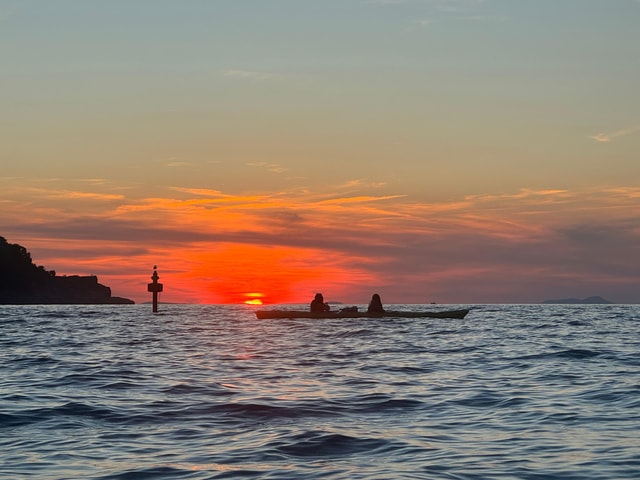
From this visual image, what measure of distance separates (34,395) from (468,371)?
12.9m

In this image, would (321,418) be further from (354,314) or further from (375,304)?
(375,304)

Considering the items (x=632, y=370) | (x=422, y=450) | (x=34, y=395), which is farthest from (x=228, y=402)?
(x=632, y=370)

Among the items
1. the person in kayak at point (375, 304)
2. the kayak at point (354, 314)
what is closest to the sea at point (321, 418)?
the kayak at point (354, 314)

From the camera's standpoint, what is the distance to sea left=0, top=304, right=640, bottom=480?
37.1 feet

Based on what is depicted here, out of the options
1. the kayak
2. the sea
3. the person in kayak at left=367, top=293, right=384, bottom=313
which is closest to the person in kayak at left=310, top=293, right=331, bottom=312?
the kayak

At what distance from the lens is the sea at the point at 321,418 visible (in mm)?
11312

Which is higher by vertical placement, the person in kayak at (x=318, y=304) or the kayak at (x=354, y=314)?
the person in kayak at (x=318, y=304)

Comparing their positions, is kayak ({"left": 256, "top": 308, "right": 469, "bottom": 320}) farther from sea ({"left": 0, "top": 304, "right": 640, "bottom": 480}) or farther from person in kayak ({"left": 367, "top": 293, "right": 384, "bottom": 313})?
sea ({"left": 0, "top": 304, "right": 640, "bottom": 480})

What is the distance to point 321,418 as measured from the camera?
15.5m

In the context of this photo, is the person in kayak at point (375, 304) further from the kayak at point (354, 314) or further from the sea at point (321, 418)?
the sea at point (321, 418)

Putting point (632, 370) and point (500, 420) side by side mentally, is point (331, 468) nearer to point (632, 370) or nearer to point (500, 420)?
point (500, 420)

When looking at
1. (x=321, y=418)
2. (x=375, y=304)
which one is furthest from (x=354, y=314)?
(x=321, y=418)

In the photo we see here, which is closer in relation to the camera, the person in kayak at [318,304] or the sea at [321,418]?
the sea at [321,418]

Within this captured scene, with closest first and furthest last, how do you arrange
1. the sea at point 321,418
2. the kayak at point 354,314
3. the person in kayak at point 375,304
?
the sea at point 321,418
the kayak at point 354,314
the person in kayak at point 375,304
